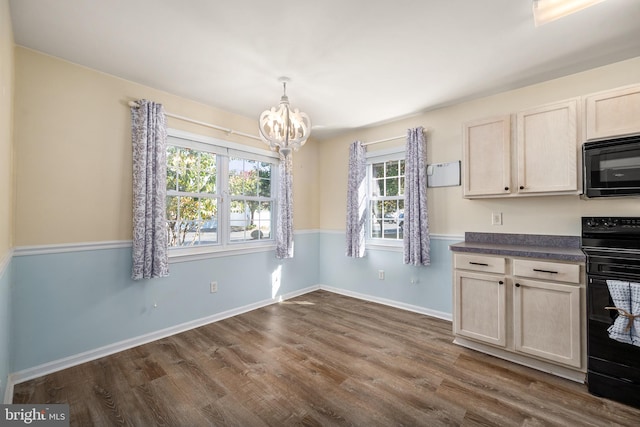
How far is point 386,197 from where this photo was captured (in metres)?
4.03

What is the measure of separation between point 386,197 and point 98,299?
11.4ft

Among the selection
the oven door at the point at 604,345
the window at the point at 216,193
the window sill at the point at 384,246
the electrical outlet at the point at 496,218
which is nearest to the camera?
the oven door at the point at 604,345

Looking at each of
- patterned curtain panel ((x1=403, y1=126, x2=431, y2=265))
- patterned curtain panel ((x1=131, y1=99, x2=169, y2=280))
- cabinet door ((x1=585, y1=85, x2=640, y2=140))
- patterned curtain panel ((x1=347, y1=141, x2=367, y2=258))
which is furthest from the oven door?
patterned curtain panel ((x1=131, y1=99, x2=169, y2=280))

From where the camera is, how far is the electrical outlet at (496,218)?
2966mm

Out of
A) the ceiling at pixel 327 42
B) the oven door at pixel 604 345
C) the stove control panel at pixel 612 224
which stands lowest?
the oven door at pixel 604 345

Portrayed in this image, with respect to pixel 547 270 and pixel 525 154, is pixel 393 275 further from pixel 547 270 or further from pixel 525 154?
pixel 525 154

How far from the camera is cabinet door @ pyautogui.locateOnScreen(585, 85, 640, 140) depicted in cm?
206

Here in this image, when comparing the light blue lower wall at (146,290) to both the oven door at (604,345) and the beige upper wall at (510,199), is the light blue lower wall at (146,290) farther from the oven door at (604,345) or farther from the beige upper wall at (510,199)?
the oven door at (604,345)

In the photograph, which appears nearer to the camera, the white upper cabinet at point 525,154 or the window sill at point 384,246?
the white upper cabinet at point 525,154

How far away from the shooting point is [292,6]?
177 cm

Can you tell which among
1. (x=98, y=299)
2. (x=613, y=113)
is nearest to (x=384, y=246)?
(x=613, y=113)

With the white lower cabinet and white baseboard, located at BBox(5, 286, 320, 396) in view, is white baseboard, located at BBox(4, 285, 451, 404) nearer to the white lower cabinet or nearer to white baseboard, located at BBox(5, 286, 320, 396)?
white baseboard, located at BBox(5, 286, 320, 396)

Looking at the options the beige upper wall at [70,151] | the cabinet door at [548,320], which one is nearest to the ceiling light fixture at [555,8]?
the cabinet door at [548,320]

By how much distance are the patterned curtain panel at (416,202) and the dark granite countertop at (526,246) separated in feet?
1.60
